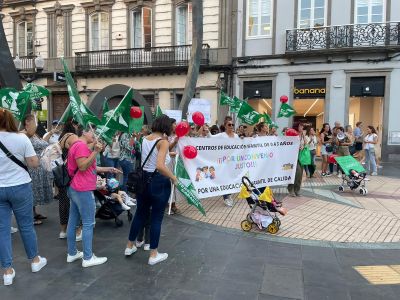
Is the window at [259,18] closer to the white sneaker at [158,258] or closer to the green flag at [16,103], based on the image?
the green flag at [16,103]

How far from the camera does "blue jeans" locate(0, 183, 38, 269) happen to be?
3.79 meters

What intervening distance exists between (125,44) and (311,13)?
389 inches

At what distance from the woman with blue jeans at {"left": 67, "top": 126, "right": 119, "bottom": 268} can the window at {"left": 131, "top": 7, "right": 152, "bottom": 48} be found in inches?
659

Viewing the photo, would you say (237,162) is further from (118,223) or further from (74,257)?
(74,257)

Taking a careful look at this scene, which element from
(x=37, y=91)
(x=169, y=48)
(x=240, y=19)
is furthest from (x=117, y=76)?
(x=37, y=91)

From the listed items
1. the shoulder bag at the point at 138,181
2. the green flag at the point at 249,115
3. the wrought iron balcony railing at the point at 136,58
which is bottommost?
the shoulder bag at the point at 138,181

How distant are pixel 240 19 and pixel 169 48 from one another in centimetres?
396

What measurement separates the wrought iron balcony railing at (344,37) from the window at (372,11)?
0.42 m

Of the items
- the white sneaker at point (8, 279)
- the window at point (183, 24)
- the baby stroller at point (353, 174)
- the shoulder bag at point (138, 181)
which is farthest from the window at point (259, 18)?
the white sneaker at point (8, 279)

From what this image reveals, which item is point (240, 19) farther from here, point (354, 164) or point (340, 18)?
point (354, 164)

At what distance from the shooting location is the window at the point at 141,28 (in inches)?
784

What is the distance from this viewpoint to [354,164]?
915 cm

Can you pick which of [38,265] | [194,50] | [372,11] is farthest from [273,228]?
[372,11]

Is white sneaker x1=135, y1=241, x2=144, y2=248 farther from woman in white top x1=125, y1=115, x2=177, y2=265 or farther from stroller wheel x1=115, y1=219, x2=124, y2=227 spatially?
stroller wheel x1=115, y1=219, x2=124, y2=227
